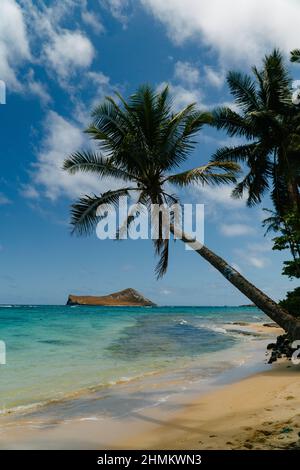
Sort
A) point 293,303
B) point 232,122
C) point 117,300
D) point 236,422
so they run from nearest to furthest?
point 236,422 → point 293,303 → point 232,122 → point 117,300

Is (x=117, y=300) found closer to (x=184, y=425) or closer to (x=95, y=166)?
(x=95, y=166)

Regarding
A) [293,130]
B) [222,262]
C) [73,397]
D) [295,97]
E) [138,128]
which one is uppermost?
[295,97]

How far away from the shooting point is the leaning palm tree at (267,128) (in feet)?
59.4

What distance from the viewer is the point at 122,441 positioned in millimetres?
5551

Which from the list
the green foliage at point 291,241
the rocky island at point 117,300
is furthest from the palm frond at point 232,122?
the rocky island at point 117,300

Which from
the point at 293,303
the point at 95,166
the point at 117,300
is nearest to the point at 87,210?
the point at 95,166

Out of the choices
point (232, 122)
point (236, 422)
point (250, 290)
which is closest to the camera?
point (236, 422)

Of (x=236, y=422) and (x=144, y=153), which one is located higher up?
(x=144, y=153)

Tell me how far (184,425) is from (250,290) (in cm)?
495

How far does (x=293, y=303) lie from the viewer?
15.2 metres

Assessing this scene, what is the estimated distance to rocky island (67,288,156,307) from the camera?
136 m
